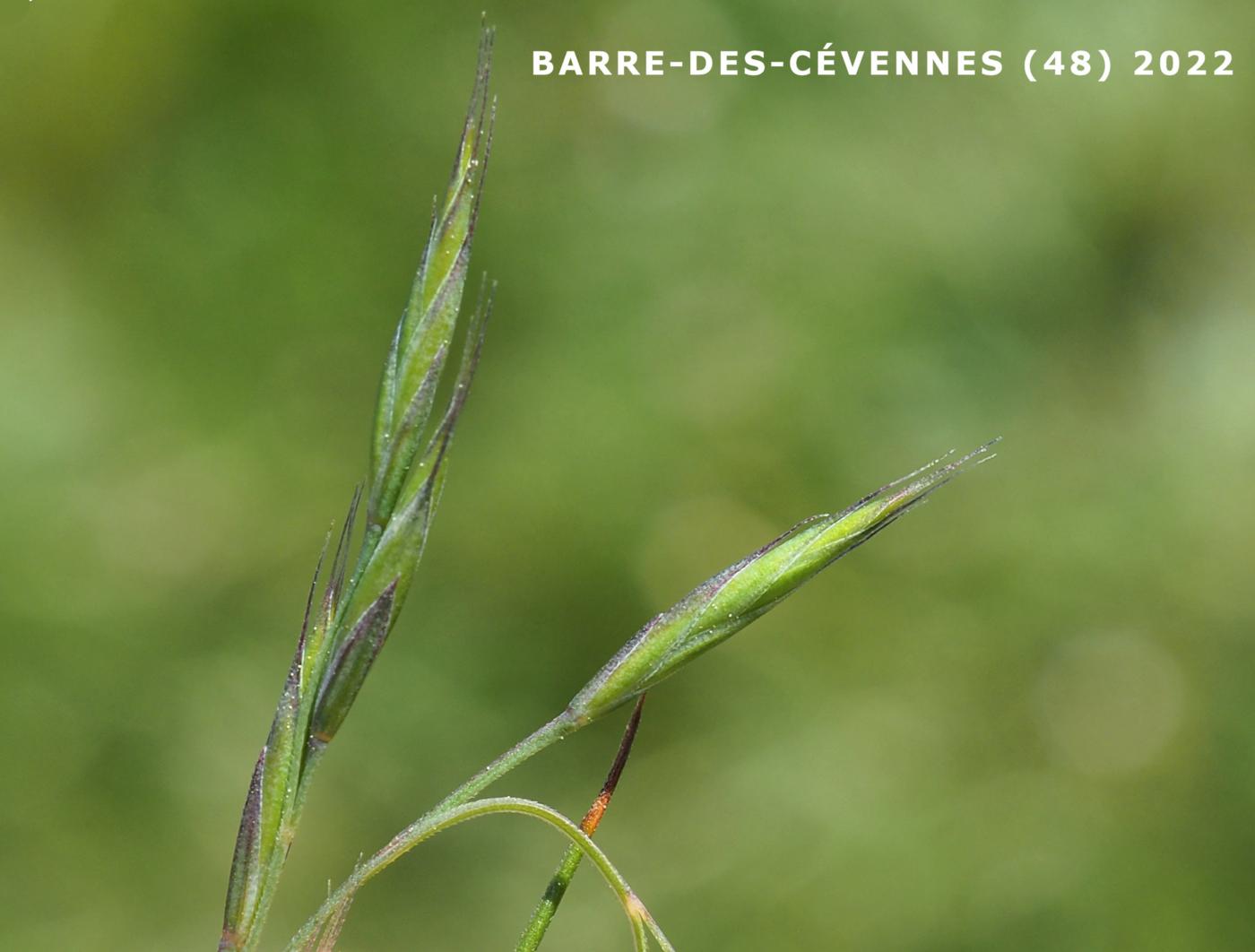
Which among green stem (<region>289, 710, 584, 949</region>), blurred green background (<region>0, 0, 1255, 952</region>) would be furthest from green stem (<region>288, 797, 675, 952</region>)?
blurred green background (<region>0, 0, 1255, 952</region>)

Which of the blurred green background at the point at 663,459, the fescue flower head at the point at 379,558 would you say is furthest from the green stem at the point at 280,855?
the blurred green background at the point at 663,459

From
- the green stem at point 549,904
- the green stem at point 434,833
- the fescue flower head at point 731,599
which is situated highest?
the fescue flower head at point 731,599

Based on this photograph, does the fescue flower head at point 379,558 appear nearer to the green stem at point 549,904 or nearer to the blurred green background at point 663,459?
the green stem at point 549,904

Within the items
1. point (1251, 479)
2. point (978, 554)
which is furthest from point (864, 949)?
point (1251, 479)

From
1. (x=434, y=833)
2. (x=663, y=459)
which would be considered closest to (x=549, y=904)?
(x=434, y=833)

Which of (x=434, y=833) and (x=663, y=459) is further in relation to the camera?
(x=663, y=459)

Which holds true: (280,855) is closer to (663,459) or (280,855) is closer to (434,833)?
(434,833)

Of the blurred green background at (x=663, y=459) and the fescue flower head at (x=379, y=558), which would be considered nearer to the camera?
the fescue flower head at (x=379, y=558)

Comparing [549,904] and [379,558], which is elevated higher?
[379,558]

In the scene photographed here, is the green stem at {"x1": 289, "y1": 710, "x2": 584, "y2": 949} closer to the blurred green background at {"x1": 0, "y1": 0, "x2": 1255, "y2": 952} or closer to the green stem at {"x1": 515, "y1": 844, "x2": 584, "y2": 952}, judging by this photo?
the green stem at {"x1": 515, "y1": 844, "x2": 584, "y2": 952}
